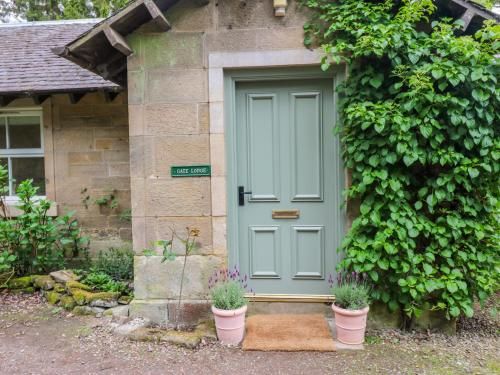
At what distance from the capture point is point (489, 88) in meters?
3.22

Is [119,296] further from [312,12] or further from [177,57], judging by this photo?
[312,12]

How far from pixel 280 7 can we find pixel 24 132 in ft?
15.3

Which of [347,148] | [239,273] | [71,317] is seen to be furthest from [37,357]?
[347,148]

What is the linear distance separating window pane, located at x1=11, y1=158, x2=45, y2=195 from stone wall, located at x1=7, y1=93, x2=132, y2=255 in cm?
32

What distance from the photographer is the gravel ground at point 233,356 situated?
312cm

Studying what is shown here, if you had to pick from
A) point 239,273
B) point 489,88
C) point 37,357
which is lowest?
point 37,357

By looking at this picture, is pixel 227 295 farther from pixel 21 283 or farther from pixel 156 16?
pixel 21 283

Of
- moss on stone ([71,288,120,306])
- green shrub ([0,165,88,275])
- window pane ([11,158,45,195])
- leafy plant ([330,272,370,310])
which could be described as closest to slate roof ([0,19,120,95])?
window pane ([11,158,45,195])

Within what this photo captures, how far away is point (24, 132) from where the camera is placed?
19.4 ft

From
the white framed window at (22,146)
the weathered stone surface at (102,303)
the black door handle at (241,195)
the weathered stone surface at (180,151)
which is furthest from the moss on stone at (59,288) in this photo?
the black door handle at (241,195)

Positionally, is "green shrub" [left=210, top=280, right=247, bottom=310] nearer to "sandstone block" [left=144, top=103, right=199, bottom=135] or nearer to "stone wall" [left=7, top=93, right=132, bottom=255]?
"sandstone block" [left=144, top=103, right=199, bottom=135]

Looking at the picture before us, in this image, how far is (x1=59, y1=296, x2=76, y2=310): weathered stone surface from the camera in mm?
4336

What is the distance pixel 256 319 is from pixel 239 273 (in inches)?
20.6

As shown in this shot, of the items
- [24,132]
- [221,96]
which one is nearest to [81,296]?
[221,96]
